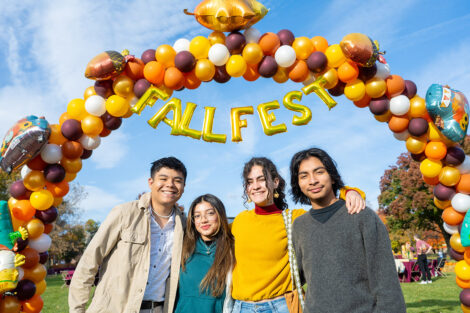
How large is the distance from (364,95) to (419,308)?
18.5 ft

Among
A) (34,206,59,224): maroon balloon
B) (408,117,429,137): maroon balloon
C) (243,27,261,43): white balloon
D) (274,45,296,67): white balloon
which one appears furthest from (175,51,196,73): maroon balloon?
(408,117,429,137): maroon balloon

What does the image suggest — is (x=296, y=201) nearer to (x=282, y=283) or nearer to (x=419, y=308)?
(x=282, y=283)

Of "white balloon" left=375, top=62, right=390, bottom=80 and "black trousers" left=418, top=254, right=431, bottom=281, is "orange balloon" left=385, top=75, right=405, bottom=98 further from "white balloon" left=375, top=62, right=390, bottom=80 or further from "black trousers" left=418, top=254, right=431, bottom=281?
"black trousers" left=418, top=254, right=431, bottom=281

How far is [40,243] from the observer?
5066 mm

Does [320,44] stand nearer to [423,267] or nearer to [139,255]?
[139,255]

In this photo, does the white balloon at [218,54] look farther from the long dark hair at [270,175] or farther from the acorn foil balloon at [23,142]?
the acorn foil balloon at [23,142]

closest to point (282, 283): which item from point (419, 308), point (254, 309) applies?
point (254, 309)

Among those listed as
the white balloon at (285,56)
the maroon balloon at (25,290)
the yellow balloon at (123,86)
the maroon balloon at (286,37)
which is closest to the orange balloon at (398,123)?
the white balloon at (285,56)

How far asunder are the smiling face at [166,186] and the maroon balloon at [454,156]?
3.93m

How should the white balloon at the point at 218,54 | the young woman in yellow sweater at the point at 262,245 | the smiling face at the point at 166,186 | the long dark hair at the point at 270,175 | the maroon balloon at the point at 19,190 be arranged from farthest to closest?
the maroon balloon at the point at 19,190, the white balloon at the point at 218,54, the smiling face at the point at 166,186, the long dark hair at the point at 270,175, the young woman in yellow sweater at the point at 262,245

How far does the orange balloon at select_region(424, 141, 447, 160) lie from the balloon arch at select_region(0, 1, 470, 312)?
1 cm

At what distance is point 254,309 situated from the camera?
120 inches

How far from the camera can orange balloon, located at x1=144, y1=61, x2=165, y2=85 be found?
198 inches

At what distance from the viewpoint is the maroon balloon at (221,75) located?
17.1 ft
